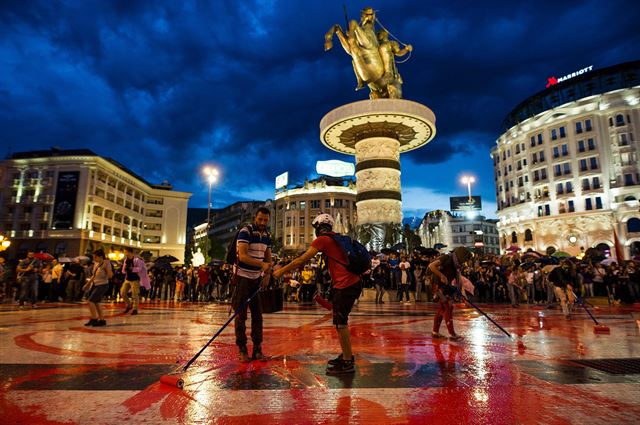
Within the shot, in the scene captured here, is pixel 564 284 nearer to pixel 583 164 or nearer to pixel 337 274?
pixel 337 274

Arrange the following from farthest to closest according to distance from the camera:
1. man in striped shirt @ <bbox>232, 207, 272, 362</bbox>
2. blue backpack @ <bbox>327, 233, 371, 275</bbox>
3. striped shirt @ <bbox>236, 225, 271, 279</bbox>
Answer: striped shirt @ <bbox>236, 225, 271, 279</bbox> → man in striped shirt @ <bbox>232, 207, 272, 362</bbox> → blue backpack @ <bbox>327, 233, 371, 275</bbox>

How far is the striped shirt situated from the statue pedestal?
18251 millimetres

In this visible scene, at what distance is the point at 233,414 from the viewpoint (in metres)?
2.89

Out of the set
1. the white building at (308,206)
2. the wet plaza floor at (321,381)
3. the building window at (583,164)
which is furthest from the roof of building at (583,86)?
the wet plaza floor at (321,381)

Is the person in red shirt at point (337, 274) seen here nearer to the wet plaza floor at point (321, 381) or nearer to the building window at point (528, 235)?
the wet plaza floor at point (321, 381)

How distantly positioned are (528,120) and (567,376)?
2932 inches

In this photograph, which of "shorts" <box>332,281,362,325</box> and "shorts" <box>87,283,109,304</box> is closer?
"shorts" <box>332,281,362,325</box>

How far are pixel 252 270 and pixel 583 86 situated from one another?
7554 centimetres

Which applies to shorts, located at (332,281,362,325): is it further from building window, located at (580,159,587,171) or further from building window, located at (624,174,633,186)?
building window, located at (580,159,587,171)

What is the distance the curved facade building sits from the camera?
5647 cm

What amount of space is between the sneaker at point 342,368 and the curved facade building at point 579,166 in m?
62.7

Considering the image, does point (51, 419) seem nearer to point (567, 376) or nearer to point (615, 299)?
point (567, 376)

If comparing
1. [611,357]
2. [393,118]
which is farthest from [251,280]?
[393,118]

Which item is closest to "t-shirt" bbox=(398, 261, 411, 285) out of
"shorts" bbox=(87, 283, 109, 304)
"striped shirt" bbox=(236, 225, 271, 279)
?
"shorts" bbox=(87, 283, 109, 304)
